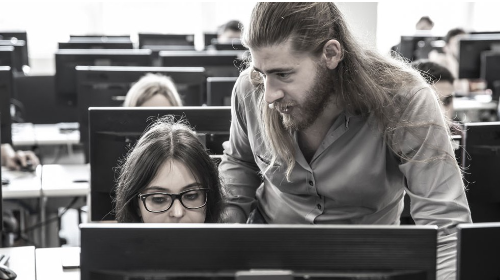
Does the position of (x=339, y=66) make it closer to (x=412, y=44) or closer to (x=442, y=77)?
(x=442, y=77)

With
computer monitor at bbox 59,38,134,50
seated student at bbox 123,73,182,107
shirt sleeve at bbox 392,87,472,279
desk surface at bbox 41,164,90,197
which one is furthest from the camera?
computer monitor at bbox 59,38,134,50

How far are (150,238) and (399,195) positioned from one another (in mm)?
987

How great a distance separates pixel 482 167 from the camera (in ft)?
6.77

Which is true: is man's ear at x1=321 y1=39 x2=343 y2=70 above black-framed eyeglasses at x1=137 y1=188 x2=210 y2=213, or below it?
above

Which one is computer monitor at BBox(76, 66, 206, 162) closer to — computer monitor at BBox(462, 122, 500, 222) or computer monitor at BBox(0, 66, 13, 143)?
computer monitor at BBox(0, 66, 13, 143)

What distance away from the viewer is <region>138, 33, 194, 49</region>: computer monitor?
7.18 metres

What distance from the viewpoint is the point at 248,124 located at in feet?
6.45

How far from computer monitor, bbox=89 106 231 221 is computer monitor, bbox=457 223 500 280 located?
116 centimetres

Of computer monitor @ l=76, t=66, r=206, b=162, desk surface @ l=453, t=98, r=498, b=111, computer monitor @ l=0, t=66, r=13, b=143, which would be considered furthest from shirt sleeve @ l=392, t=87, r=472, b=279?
desk surface @ l=453, t=98, r=498, b=111

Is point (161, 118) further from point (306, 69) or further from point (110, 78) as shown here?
point (110, 78)

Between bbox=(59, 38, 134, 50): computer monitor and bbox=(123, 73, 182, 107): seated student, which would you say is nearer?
bbox=(123, 73, 182, 107): seated student

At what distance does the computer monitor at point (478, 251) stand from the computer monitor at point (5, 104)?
249 centimetres

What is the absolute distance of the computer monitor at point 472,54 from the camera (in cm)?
671

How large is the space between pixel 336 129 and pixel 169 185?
0.42 meters
